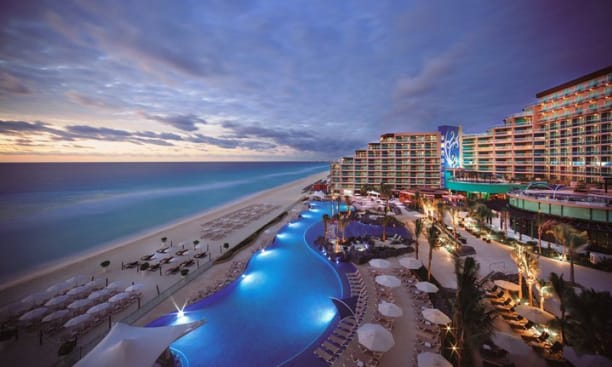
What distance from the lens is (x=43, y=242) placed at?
36.3 meters

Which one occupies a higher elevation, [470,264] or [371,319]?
[470,264]

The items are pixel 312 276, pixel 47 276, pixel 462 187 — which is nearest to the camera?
pixel 312 276

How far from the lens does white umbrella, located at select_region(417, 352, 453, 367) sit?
33.9ft

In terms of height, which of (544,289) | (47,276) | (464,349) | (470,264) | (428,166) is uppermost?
(428,166)

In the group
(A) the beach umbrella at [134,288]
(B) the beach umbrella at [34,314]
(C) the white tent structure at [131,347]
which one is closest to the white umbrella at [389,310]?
(C) the white tent structure at [131,347]

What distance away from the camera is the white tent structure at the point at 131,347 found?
9812mm

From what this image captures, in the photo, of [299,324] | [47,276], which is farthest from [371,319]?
[47,276]

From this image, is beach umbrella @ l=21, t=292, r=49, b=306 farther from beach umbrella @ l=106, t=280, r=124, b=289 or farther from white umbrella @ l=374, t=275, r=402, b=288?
white umbrella @ l=374, t=275, r=402, b=288

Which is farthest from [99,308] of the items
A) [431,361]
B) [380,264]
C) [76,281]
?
[380,264]

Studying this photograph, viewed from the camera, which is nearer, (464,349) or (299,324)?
(464,349)

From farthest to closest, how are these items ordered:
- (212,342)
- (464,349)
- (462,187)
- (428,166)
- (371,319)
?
1. (428,166)
2. (462,187)
3. (371,319)
4. (212,342)
5. (464,349)

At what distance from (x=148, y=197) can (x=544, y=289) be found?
90.4 meters

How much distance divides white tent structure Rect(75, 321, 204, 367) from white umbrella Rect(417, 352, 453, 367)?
1087 cm

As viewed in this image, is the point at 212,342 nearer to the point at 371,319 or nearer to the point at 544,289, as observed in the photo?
the point at 371,319
